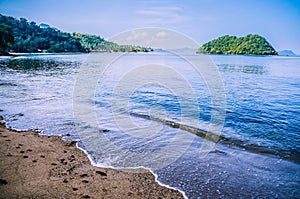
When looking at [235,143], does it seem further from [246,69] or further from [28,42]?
[28,42]

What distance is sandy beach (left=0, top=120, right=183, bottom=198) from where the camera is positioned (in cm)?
612

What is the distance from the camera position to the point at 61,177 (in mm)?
6883

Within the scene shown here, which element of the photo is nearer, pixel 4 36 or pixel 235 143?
pixel 235 143

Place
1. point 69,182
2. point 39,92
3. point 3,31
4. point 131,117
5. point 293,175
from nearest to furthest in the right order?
point 69,182 → point 293,175 → point 131,117 → point 39,92 → point 3,31

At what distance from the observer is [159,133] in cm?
1227

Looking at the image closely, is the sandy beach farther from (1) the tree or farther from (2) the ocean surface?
(1) the tree

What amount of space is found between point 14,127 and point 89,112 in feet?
16.1

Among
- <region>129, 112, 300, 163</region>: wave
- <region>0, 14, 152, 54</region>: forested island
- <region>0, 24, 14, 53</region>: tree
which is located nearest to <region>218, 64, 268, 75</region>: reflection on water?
<region>0, 14, 152, 54</region>: forested island

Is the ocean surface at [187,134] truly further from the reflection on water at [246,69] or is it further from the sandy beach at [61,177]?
the reflection on water at [246,69]

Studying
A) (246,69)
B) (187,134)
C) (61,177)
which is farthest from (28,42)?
(61,177)

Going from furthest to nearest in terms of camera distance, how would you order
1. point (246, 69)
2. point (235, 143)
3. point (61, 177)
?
point (246, 69) → point (235, 143) → point (61, 177)

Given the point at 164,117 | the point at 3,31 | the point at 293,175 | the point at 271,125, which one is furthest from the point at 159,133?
the point at 3,31

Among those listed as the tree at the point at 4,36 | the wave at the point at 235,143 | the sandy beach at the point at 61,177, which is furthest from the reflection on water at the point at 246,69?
the tree at the point at 4,36

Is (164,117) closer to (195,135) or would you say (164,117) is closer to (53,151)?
(195,135)
